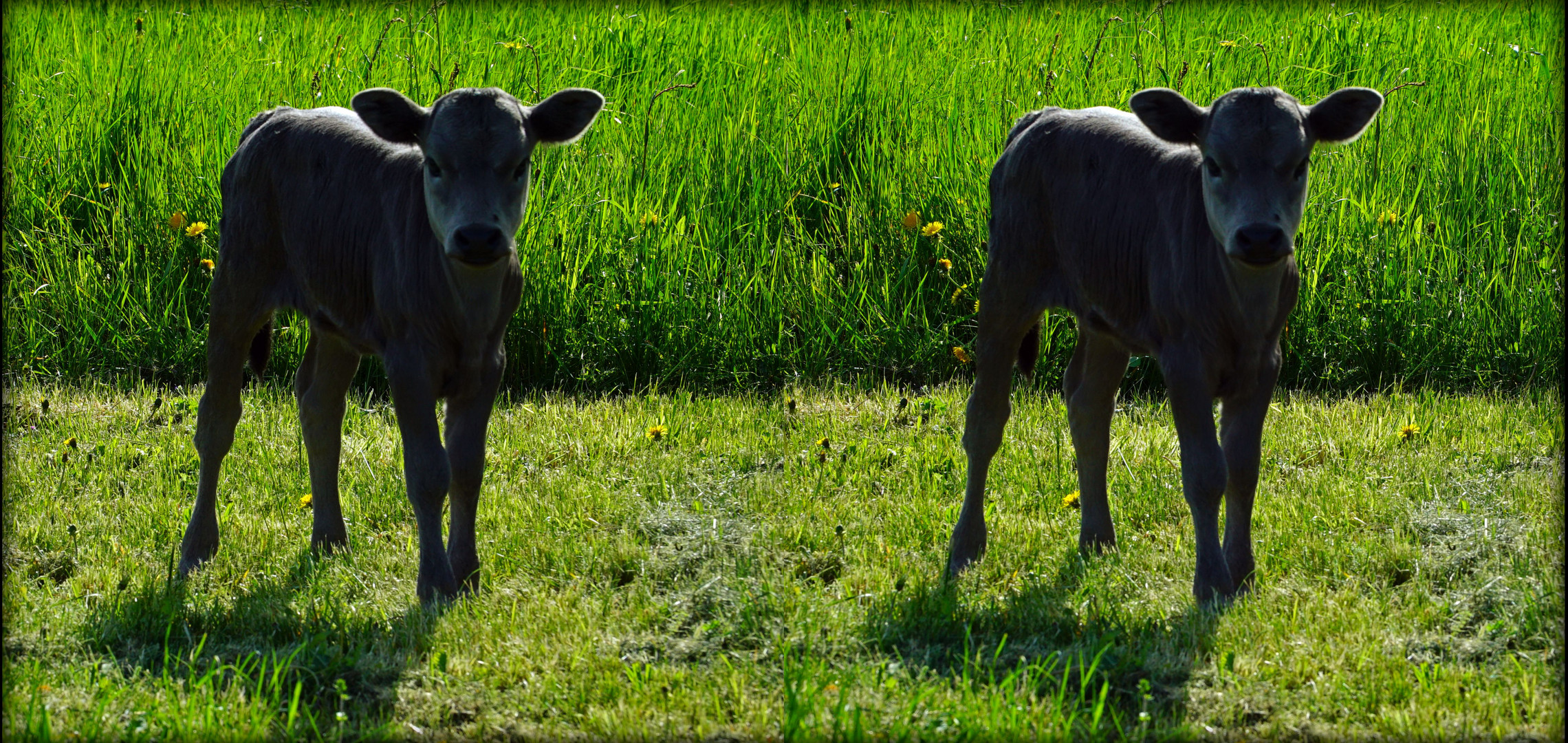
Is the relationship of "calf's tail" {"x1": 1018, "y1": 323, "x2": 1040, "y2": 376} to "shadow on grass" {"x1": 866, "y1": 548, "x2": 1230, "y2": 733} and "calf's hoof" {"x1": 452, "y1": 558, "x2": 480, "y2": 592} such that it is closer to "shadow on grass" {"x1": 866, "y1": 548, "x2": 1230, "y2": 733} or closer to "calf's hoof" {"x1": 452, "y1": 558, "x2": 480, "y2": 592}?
"shadow on grass" {"x1": 866, "y1": 548, "x2": 1230, "y2": 733}

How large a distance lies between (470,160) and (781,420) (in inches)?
114

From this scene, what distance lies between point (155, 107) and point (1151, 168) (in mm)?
6389

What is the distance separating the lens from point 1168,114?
186 inches

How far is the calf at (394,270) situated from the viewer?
4.58 metres

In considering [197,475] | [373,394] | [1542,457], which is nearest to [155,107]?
[373,394]

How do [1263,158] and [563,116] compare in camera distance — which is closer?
[1263,158]

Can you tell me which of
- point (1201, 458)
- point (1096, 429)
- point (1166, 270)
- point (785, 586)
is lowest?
point (785, 586)

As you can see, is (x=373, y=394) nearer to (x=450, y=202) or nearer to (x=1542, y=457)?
(x=450, y=202)

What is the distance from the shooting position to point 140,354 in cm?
781

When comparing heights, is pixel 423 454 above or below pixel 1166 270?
below

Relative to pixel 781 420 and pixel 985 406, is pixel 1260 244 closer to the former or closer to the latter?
pixel 985 406

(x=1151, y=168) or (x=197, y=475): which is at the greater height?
(x=1151, y=168)


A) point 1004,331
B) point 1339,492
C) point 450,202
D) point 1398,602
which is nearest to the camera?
point 450,202

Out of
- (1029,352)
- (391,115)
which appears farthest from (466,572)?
(1029,352)
